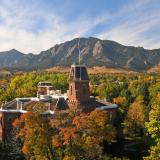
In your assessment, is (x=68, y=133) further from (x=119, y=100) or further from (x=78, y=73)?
(x=119, y=100)

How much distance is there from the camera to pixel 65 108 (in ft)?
234

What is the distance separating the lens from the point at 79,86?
231 feet

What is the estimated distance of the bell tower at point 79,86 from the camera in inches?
2753

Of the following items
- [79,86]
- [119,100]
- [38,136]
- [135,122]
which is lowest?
[135,122]

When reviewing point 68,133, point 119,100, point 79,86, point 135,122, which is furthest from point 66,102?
point 119,100

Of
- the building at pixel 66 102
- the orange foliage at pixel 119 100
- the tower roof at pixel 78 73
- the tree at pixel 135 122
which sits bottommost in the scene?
the tree at pixel 135 122

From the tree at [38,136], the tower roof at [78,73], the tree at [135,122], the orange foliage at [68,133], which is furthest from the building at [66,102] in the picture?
the orange foliage at [68,133]

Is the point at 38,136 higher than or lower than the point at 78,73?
lower

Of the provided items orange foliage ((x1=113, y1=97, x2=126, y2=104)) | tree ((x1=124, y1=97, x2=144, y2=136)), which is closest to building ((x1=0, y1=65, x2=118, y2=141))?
tree ((x1=124, y1=97, x2=144, y2=136))

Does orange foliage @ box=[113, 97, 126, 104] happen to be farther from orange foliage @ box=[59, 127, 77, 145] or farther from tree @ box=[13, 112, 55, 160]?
orange foliage @ box=[59, 127, 77, 145]

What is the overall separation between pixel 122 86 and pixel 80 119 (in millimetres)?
75611

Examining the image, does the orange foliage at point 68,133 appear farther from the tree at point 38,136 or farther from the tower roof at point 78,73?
the tower roof at point 78,73

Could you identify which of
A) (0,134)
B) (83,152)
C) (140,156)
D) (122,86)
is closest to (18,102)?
(0,134)

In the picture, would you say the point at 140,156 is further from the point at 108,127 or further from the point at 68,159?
the point at 68,159
